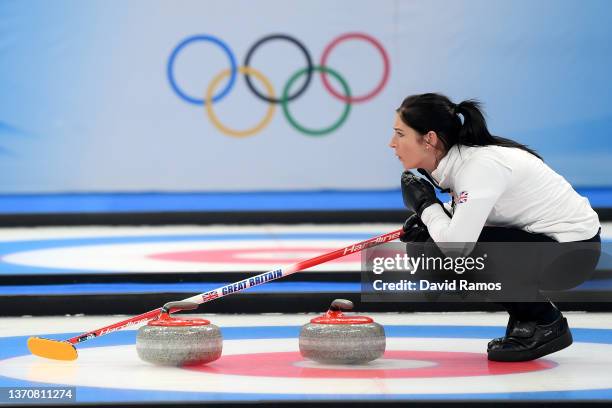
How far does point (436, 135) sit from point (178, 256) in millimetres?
3236

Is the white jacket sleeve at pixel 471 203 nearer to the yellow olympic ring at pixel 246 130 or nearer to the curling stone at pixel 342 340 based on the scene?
the curling stone at pixel 342 340

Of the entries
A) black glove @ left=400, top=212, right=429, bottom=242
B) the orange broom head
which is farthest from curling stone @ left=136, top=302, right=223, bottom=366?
black glove @ left=400, top=212, right=429, bottom=242

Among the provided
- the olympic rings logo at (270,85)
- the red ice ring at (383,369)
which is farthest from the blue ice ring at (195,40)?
the red ice ring at (383,369)

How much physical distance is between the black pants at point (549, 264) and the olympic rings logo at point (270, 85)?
717cm

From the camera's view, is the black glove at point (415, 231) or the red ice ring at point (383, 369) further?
the black glove at point (415, 231)

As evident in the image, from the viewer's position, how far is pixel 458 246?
3590mm

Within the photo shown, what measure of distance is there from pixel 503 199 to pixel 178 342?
1134 millimetres

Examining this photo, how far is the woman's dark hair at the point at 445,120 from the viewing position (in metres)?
3.72

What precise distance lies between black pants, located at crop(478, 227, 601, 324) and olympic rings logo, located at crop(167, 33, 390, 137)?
7.17 metres

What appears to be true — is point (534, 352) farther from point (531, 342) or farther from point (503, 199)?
point (503, 199)

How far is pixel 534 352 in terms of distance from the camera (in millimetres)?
3795

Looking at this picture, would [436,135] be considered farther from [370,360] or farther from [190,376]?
[190,376]

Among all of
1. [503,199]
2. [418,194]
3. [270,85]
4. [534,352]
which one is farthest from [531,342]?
[270,85]

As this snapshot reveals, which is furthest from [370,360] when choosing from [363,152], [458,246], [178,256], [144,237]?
[363,152]
